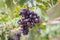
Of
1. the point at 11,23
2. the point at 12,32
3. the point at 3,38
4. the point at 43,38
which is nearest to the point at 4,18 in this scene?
the point at 11,23

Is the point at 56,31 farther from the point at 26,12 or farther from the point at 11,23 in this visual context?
the point at 11,23

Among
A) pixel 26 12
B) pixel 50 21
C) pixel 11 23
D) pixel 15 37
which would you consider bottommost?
pixel 15 37

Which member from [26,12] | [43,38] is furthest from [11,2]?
[43,38]

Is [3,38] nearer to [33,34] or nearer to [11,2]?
[11,2]

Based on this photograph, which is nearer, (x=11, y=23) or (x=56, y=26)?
(x=56, y=26)

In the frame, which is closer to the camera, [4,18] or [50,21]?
[50,21]

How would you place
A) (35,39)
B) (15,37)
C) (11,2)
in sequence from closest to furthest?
(35,39)
(11,2)
(15,37)

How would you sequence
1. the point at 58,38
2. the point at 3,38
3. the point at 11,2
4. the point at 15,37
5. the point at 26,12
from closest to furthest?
the point at 58,38 < the point at 11,2 < the point at 26,12 < the point at 3,38 < the point at 15,37

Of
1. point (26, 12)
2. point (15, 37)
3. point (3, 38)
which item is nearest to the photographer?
point (26, 12)

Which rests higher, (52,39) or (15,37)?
(52,39)
